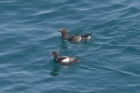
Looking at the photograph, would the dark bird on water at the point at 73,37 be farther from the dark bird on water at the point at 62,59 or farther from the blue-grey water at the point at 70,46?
the dark bird on water at the point at 62,59

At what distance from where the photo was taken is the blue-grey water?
31.7 metres

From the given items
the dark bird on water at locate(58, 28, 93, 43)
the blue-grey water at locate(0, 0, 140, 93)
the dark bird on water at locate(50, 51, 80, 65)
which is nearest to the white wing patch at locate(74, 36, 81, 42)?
the dark bird on water at locate(58, 28, 93, 43)

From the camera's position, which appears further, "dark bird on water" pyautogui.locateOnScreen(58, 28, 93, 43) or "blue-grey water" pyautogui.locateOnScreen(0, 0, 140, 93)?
"dark bird on water" pyautogui.locateOnScreen(58, 28, 93, 43)

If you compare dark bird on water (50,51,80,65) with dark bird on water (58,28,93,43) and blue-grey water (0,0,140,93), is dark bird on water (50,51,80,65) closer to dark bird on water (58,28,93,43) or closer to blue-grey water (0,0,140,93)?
blue-grey water (0,0,140,93)

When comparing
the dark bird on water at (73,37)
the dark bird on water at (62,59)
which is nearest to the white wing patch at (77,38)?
the dark bird on water at (73,37)

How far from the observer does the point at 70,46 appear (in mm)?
36500

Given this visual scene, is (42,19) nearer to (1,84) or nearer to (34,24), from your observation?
(34,24)

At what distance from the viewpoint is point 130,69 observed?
32.8m

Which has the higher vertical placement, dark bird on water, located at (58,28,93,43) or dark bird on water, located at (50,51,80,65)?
dark bird on water, located at (58,28,93,43)

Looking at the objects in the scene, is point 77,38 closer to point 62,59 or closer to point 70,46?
point 70,46

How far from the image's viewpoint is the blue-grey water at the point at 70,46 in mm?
31719

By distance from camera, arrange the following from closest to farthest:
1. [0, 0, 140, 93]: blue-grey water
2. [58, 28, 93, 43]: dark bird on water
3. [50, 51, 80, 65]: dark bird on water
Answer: [0, 0, 140, 93]: blue-grey water, [50, 51, 80, 65]: dark bird on water, [58, 28, 93, 43]: dark bird on water

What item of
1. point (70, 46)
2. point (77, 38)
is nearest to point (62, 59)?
point (70, 46)

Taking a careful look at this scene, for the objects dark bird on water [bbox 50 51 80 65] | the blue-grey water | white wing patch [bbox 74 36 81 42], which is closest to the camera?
the blue-grey water
